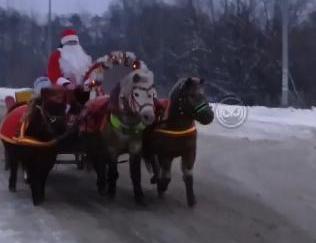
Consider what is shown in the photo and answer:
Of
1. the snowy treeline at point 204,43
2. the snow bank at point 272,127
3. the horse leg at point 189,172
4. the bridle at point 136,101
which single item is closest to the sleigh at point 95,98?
the bridle at point 136,101

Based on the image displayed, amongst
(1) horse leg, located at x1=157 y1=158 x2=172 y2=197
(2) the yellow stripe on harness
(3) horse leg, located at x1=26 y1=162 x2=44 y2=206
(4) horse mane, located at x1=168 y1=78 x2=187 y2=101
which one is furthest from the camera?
(1) horse leg, located at x1=157 y1=158 x2=172 y2=197

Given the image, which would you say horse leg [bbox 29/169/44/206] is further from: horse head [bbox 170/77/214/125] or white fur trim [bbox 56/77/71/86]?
horse head [bbox 170/77/214/125]

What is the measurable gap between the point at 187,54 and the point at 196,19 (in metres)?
5.11

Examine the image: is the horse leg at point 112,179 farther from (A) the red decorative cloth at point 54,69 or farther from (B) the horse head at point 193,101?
(A) the red decorative cloth at point 54,69

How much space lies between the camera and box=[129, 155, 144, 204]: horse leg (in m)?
10.2

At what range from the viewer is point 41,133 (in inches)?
402

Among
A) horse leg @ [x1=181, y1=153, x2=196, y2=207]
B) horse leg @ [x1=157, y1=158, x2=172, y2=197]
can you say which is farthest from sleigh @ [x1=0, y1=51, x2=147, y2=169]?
horse leg @ [x1=181, y1=153, x2=196, y2=207]

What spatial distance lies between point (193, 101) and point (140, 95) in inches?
27.1

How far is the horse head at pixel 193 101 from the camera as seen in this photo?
9883mm

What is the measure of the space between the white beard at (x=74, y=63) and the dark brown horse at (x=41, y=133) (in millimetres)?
1451

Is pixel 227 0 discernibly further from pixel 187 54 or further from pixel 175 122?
pixel 175 122

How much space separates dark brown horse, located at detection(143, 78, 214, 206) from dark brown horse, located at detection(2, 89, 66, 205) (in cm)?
112

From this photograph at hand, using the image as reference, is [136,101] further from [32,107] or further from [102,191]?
[102,191]

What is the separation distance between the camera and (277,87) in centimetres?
4256
